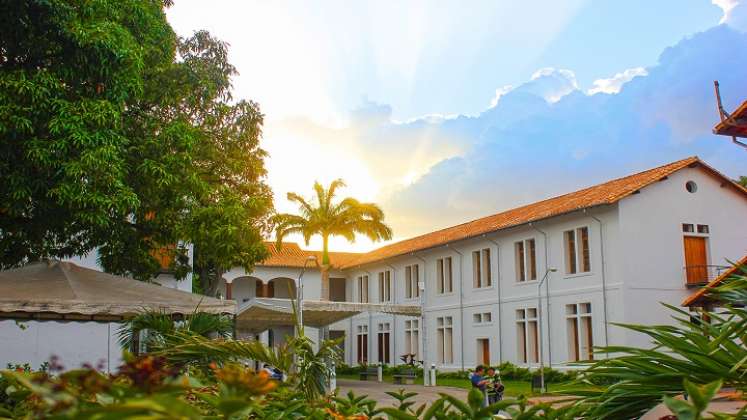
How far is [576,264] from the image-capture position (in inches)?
1248

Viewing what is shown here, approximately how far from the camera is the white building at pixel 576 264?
97.0 ft

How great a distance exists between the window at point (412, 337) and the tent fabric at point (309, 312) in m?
5.72

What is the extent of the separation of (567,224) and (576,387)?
29.4 meters

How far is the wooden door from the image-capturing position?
30484mm

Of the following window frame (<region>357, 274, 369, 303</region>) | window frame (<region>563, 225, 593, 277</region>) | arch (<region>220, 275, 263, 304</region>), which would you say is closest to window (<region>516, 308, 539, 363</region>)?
window frame (<region>563, 225, 593, 277</region>)

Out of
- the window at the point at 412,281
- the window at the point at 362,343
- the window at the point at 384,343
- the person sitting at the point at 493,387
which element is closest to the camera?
the person sitting at the point at 493,387

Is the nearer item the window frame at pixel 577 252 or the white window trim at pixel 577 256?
the white window trim at pixel 577 256

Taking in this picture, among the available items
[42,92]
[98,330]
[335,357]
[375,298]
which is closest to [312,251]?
[375,298]

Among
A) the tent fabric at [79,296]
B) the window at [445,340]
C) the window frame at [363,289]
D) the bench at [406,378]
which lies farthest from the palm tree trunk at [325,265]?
the tent fabric at [79,296]

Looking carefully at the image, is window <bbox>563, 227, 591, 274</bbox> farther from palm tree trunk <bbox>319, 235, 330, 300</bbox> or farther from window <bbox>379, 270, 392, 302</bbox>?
palm tree trunk <bbox>319, 235, 330, 300</bbox>

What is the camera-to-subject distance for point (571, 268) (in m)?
32.0

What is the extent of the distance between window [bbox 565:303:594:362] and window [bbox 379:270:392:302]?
→ 53.1 feet

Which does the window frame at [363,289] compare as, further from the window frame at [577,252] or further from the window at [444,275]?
the window frame at [577,252]

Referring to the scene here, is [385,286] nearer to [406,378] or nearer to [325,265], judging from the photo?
[325,265]
